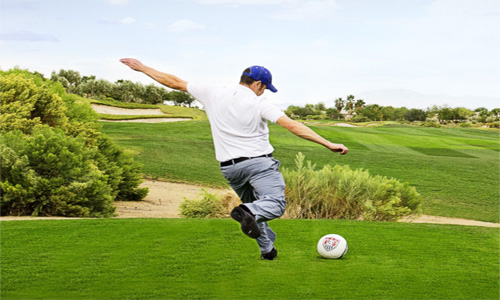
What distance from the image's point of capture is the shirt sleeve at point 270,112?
5742mm

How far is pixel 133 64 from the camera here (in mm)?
6559

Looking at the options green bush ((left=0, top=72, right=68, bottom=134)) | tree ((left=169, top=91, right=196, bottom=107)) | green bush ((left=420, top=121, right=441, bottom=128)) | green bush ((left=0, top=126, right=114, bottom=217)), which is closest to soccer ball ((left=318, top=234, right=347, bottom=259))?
green bush ((left=0, top=126, right=114, bottom=217))

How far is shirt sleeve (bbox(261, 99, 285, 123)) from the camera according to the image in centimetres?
574

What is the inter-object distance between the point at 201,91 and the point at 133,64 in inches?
36.2

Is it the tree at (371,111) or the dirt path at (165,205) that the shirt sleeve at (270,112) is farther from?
the tree at (371,111)

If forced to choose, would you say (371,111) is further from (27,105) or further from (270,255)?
(270,255)

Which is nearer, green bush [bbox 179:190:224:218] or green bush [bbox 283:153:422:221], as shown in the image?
green bush [bbox 283:153:422:221]

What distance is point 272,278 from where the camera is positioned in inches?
249

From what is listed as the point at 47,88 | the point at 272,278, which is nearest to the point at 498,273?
the point at 272,278

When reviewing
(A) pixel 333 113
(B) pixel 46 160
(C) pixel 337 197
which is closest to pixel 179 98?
(A) pixel 333 113

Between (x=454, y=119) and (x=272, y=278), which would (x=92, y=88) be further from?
(x=272, y=278)

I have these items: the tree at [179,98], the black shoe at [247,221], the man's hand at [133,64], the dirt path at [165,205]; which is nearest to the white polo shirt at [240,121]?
the black shoe at [247,221]

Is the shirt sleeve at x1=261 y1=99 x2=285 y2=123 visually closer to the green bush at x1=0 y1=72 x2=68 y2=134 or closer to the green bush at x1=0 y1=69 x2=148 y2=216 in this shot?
the green bush at x1=0 y1=69 x2=148 y2=216

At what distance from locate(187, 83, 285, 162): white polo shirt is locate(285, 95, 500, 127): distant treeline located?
57227 millimetres
